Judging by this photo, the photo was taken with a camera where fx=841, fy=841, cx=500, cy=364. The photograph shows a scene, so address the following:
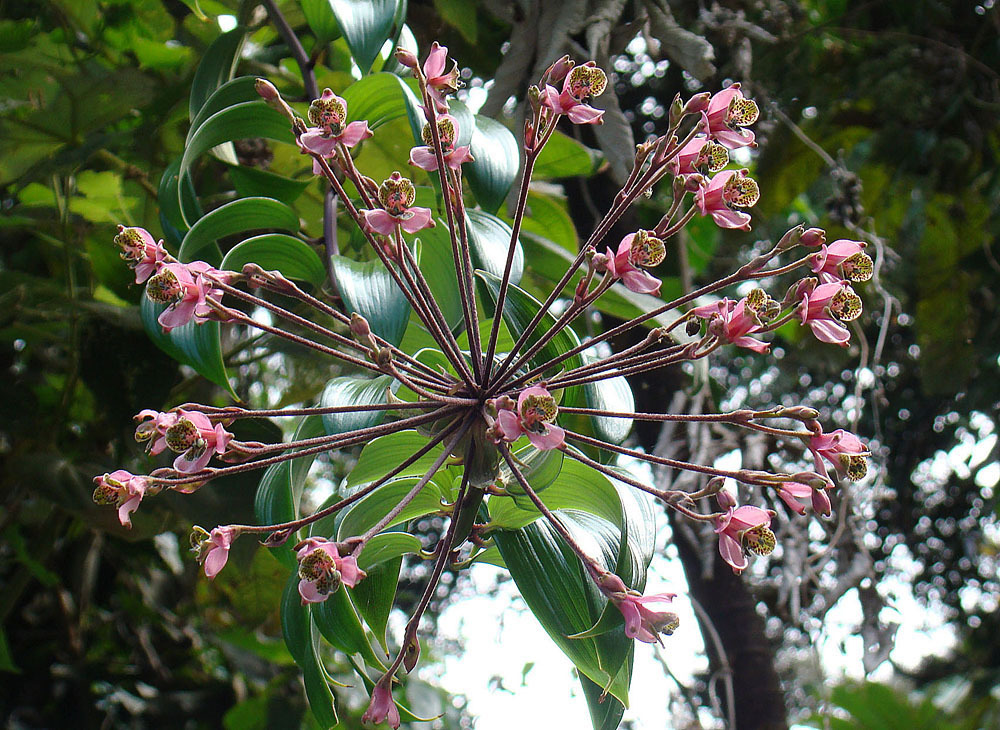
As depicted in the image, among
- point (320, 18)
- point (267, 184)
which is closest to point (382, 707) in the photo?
point (267, 184)

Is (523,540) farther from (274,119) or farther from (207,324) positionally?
(274,119)

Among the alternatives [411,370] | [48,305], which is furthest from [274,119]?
[48,305]

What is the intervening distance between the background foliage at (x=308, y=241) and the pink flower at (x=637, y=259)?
33 cm

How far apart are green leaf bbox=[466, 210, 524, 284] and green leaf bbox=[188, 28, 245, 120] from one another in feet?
0.87

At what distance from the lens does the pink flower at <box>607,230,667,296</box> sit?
45 cm

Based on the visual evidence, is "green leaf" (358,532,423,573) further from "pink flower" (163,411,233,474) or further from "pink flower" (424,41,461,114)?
"pink flower" (424,41,461,114)

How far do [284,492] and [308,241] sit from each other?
268 mm

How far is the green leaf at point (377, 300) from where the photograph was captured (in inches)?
22.6

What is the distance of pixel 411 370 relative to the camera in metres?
0.53

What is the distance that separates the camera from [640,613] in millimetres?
420

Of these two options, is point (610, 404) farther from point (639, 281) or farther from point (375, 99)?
point (375, 99)

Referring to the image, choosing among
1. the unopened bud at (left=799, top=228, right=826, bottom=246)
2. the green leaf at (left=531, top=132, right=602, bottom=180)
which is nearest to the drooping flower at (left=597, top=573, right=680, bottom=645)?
the unopened bud at (left=799, top=228, right=826, bottom=246)

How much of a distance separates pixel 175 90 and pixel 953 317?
135cm

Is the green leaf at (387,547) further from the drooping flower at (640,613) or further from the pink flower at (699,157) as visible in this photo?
the pink flower at (699,157)
